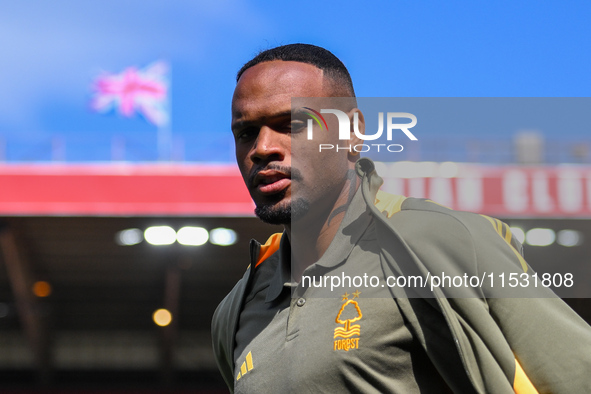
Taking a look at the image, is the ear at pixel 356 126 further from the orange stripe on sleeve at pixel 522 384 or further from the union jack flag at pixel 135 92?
the union jack flag at pixel 135 92

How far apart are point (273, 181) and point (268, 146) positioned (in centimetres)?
9

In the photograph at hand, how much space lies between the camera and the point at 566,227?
13383mm

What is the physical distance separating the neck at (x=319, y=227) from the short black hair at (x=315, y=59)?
0.83 ft

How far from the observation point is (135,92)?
17359mm

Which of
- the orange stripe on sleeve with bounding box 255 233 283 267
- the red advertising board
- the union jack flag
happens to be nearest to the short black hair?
the orange stripe on sleeve with bounding box 255 233 283 267

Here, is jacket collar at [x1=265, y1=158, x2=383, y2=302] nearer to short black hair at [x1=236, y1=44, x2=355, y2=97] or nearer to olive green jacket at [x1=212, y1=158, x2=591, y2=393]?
olive green jacket at [x1=212, y1=158, x2=591, y2=393]

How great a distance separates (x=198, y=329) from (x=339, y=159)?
15.5 meters

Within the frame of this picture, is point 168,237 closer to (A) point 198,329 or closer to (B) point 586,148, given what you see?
(A) point 198,329

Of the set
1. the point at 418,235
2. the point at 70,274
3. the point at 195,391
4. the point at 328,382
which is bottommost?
the point at 328,382

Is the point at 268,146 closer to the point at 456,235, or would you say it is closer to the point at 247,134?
the point at 247,134

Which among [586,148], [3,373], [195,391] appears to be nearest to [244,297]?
[586,148]

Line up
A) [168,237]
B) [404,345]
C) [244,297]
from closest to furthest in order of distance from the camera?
[404,345] → [244,297] → [168,237]

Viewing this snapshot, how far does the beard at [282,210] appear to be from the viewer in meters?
1.69

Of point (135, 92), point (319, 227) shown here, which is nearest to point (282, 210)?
point (319, 227)
